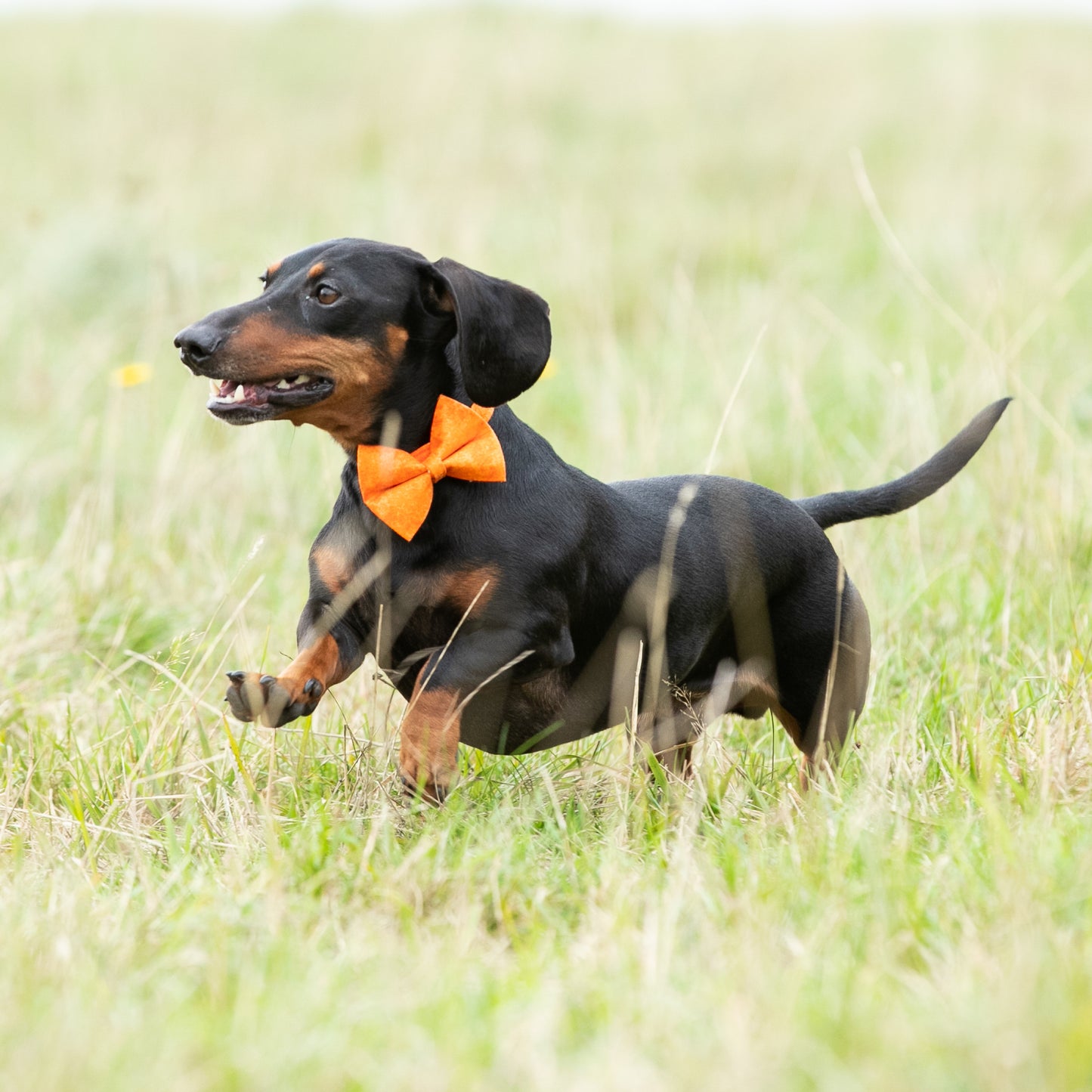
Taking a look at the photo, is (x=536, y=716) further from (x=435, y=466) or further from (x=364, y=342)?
(x=364, y=342)

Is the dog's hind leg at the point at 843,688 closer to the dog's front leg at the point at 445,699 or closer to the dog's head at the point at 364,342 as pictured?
the dog's front leg at the point at 445,699

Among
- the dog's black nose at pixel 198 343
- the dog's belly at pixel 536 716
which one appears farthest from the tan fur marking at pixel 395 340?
the dog's belly at pixel 536 716

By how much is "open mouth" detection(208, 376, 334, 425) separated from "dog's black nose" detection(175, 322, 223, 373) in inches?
2.3

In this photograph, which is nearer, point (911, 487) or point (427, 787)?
point (427, 787)

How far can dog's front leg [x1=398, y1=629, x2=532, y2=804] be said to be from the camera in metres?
2.34

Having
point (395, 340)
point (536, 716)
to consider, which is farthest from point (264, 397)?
point (536, 716)

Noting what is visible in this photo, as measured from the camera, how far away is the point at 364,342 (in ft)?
8.20

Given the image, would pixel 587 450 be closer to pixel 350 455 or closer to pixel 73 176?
pixel 350 455

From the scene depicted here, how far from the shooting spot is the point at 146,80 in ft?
41.3

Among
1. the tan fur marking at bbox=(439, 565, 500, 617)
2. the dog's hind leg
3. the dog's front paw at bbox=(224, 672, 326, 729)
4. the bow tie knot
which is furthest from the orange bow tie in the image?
the dog's hind leg

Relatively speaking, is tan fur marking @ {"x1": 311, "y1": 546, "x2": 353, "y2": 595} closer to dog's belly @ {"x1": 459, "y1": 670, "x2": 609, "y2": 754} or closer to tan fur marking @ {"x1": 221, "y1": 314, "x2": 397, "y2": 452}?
tan fur marking @ {"x1": 221, "y1": 314, "x2": 397, "y2": 452}

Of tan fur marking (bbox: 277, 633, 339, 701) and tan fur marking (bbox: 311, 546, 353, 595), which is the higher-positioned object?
tan fur marking (bbox: 311, 546, 353, 595)

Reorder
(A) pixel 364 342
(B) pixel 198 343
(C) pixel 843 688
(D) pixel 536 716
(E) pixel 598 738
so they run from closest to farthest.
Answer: (B) pixel 198 343 < (A) pixel 364 342 < (D) pixel 536 716 < (C) pixel 843 688 < (E) pixel 598 738

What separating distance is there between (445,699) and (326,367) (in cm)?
63
